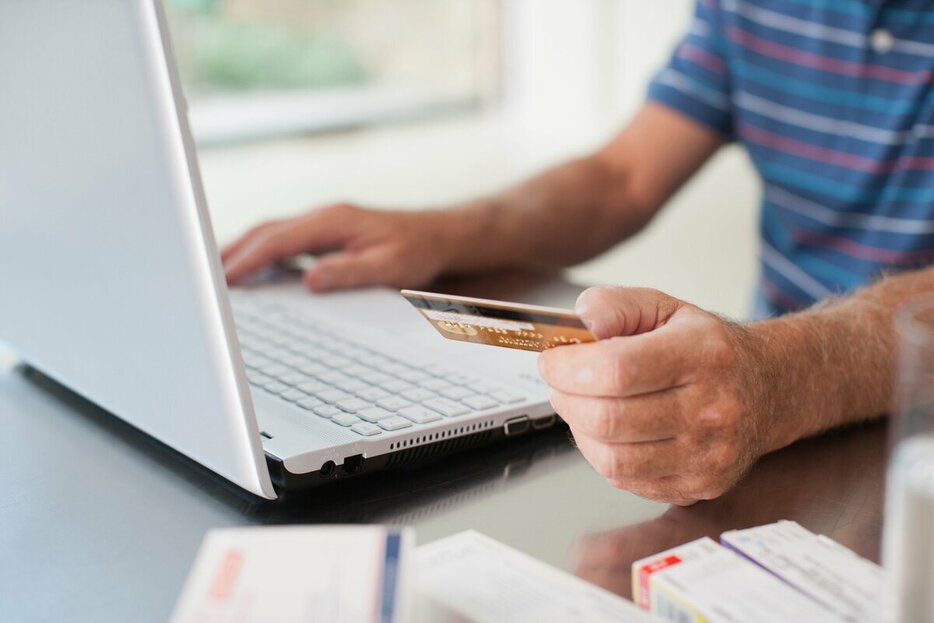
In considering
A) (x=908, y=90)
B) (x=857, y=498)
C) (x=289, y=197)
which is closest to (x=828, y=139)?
(x=908, y=90)

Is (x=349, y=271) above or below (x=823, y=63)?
below

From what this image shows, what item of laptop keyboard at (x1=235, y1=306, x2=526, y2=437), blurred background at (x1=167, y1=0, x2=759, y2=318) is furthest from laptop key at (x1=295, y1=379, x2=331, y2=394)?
blurred background at (x1=167, y1=0, x2=759, y2=318)

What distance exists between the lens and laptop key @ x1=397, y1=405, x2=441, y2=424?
2.33 feet

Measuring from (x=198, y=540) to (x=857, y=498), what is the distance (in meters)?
0.42

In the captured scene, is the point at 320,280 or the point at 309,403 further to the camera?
the point at 320,280

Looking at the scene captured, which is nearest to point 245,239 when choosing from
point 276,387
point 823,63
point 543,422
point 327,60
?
point 276,387

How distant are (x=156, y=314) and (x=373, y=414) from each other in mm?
176

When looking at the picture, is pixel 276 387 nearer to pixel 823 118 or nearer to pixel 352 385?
pixel 352 385

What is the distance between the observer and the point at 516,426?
749 mm

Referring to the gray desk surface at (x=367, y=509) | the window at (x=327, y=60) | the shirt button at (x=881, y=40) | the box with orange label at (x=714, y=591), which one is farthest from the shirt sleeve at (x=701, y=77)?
the window at (x=327, y=60)

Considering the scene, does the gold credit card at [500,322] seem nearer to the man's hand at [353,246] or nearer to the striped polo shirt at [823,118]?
the man's hand at [353,246]

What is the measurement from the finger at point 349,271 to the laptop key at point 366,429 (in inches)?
15.7

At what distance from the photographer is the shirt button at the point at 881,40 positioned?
1.20 meters

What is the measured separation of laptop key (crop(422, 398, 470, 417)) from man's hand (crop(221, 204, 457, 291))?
1.19ft
